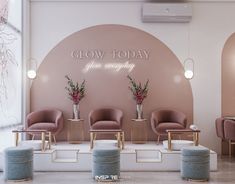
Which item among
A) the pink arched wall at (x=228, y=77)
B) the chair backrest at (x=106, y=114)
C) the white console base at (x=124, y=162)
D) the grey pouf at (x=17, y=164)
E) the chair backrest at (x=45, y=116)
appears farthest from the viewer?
the pink arched wall at (x=228, y=77)

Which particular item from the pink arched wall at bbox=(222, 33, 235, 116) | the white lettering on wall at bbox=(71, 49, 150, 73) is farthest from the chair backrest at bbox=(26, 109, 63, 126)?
the pink arched wall at bbox=(222, 33, 235, 116)

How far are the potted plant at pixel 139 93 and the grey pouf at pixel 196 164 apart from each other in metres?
2.92

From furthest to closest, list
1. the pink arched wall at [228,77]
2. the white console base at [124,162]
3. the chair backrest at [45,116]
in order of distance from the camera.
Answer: the pink arched wall at [228,77] < the chair backrest at [45,116] < the white console base at [124,162]

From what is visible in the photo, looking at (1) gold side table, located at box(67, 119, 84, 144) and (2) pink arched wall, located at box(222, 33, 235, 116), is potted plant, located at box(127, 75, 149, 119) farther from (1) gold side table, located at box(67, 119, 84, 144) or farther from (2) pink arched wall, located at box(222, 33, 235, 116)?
(2) pink arched wall, located at box(222, 33, 235, 116)

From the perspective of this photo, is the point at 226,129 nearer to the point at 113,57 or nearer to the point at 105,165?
the point at 113,57

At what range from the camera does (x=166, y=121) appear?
8.94 metres

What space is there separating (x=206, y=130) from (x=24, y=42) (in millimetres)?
4999

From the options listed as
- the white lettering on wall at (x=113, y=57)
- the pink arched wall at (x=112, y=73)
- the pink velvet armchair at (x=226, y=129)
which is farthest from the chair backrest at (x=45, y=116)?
the pink velvet armchair at (x=226, y=129)

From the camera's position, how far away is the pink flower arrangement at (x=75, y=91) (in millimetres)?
8886

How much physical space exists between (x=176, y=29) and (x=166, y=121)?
7.65 feet

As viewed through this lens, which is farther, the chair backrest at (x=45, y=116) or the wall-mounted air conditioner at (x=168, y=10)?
the wall-mounted air conditioner at (x=168, y=10)

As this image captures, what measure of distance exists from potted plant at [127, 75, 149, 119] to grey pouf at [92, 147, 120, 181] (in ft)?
9.62

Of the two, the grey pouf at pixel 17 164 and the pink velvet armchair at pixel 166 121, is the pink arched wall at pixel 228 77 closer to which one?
the pink velvet armchair at pixel 166 121

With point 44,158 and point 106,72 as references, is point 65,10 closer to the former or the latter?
point 106,72
